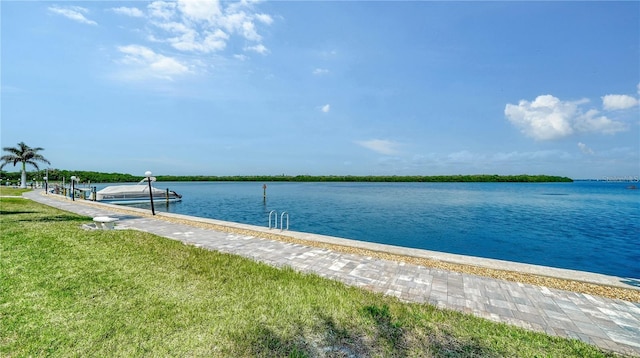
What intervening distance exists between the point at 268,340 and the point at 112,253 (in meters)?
4.97

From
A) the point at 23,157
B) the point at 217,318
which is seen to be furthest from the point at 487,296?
the point at 23,157

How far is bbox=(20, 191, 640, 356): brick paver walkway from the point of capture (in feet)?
12.2

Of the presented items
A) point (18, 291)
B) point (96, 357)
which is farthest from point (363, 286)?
point (18, 291)

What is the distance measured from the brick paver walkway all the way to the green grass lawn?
47 cm

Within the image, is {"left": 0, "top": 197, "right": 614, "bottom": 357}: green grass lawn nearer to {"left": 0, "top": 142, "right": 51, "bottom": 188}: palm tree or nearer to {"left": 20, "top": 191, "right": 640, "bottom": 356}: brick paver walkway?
{"left": 20, "top": 191, "right": 640, "bottom": 356}: brick paver walkway

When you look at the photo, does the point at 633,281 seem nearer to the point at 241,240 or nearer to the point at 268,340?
the point at 268,340

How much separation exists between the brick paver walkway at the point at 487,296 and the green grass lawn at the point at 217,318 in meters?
0.47

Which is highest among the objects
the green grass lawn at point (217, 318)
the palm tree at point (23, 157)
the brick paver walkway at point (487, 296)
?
the palm tree at point (23, 157)

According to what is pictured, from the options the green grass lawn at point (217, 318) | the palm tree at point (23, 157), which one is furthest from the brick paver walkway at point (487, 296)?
the palm tree at point (23, 157)

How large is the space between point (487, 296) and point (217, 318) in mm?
4319

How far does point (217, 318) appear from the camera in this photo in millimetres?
3488

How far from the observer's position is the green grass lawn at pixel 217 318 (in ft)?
9.60

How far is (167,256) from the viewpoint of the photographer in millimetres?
6066

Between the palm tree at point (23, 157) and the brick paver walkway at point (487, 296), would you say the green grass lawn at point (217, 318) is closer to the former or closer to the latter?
the brick paver walkway at point (487, 296)
